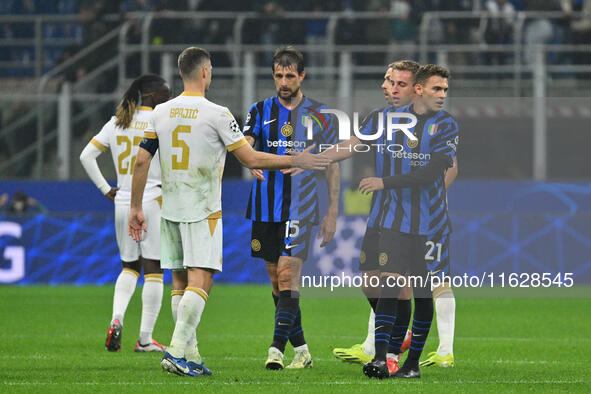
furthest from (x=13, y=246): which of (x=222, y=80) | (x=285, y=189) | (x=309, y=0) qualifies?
(x=285, y=189)

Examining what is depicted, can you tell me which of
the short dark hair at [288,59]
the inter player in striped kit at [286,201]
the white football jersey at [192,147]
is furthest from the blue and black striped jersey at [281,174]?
the white football jersey at [192,147]

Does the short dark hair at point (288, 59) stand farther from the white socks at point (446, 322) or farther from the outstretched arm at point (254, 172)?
the white socks at point (446, 322)

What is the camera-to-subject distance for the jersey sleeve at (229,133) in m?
6.75

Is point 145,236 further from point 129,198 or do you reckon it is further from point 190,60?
point 190,60

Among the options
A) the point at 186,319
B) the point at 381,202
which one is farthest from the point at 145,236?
the point at 381,202

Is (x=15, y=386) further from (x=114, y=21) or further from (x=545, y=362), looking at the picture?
(x=114, y=21)

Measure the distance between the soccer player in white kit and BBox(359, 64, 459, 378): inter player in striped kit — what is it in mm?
501

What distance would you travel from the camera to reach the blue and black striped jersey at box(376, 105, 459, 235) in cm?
676

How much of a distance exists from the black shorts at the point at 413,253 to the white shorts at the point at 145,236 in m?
2.35

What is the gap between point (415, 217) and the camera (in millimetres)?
6762

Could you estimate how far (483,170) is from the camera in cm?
1681

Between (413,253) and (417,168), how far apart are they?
540 millimetres

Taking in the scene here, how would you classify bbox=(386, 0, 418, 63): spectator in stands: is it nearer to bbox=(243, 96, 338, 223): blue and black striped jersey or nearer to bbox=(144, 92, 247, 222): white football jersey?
bbox=(243, 96, 338, 223): blue and black striped jersey

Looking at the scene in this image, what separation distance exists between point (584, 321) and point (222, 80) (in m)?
7.73
